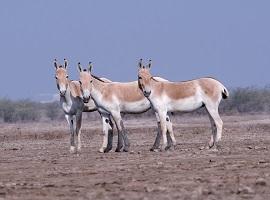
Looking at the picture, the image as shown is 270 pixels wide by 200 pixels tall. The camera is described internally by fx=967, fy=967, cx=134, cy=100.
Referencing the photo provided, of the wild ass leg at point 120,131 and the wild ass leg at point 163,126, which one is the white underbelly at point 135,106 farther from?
the wild ass leg at point 163,126

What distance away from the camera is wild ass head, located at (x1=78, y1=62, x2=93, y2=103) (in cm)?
2605

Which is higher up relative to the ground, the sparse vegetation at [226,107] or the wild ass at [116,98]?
the wild ass at [116,98]

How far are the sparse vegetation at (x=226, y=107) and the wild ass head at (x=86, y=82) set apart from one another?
113ft

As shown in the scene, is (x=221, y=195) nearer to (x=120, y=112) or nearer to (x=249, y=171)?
(x=249, y=171)

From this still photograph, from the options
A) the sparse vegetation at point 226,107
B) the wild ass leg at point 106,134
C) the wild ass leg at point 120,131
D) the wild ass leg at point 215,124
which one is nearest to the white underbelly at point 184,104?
the wild ass leg at point 215,124

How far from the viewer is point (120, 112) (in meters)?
26.6

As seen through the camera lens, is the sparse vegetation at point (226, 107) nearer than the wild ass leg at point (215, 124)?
No

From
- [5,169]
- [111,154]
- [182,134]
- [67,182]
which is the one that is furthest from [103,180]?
[182,134]

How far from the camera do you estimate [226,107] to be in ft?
208

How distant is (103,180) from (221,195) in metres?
3.40

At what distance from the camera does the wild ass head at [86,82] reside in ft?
85.5

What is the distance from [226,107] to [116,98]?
37492 millimetres

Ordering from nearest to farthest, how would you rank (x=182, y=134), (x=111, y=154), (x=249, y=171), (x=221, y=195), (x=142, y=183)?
(x=221, y=195) → (x=142, y=183) → (x=249, y=171) → (x=111, y=154) → (x=182, y=134)

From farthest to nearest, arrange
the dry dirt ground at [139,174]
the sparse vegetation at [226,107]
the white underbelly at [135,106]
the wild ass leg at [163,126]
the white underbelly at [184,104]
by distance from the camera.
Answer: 1. the sparse vegetation at [226,107]
2. the white underbelly at [135,106]
3. the white underbelly at [184,104]
4. the wild ass leg at [163,126]
5. the dry dirt ground at [139,174]
